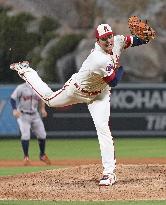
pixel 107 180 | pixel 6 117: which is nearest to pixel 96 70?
pixel 107 180

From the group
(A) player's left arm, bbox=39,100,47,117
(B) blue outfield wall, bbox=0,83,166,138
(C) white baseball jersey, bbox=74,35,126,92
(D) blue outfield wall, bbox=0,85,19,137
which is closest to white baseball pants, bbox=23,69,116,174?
(C) white baseball jersey, bbox=74,35,126,92

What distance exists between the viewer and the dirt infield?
909 cm

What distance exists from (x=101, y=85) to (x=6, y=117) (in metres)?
10.4

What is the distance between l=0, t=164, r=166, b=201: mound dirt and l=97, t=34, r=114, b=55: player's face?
5.52ft

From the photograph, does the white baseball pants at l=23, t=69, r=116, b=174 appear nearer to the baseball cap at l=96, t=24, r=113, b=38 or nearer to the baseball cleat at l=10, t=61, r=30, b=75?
the baseball cleat at l=10, t=61, r=30, b=75

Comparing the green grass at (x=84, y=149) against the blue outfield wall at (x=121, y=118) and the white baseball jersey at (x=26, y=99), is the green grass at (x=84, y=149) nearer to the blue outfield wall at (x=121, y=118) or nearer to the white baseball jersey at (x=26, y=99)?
the blue outfield wall at (x=121, y=118)

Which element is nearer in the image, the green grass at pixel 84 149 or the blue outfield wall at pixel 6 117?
the green grass at pixel 84 149

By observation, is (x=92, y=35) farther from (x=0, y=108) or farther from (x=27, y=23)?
(x=0, y=108)

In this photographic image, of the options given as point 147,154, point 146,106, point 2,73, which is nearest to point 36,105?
point 147,154

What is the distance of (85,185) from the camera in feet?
32.5

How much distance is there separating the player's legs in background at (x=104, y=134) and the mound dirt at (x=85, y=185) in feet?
0.90

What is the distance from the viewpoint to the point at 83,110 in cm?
1969

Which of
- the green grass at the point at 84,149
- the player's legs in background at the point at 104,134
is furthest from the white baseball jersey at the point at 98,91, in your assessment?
the green grass at the point at 84,149

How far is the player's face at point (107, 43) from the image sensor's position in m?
9.62
